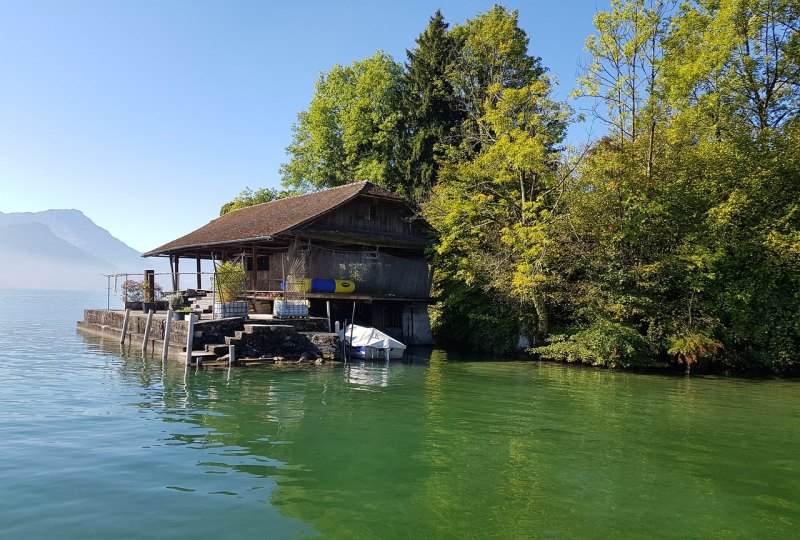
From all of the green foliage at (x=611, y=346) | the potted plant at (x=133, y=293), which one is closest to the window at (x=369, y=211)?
the green foliage at (x=611, y=346)

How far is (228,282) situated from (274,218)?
15.5 ft

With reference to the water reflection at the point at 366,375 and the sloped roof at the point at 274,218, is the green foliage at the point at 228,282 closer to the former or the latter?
the sloped roof at the point at 274,218

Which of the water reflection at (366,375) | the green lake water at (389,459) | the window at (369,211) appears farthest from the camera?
the window at (369,211)

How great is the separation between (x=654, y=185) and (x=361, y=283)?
12.2m

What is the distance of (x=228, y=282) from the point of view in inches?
892

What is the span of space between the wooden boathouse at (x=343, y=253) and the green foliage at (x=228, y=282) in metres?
1.11

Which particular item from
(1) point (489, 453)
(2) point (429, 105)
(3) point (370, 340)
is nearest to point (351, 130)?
(2) point (429, 105)

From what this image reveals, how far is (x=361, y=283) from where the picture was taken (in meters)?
24.1

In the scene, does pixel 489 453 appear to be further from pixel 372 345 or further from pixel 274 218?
pixel 274 218

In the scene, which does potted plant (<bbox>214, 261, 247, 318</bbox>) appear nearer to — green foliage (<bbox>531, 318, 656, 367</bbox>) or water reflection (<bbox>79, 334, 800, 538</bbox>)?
water reflection (<bbox>79, 334, 800, 538</bbox>)

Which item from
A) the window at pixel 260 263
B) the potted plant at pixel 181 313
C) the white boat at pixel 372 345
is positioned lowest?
the white boat at pixel 372 345

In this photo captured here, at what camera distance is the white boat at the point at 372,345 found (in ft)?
70.2

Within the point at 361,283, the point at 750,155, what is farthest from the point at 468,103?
the point at 750,155

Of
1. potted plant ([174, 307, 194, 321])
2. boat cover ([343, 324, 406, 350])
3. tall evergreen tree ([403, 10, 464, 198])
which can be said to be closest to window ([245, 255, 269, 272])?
potted plant ([174, 307, 194, 321])
